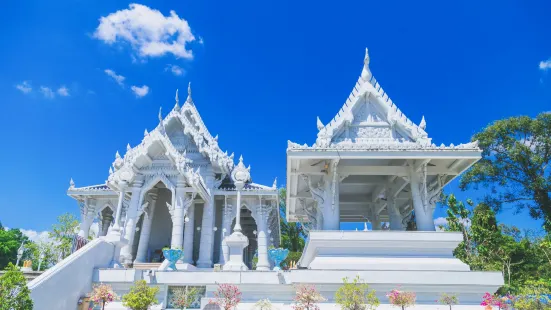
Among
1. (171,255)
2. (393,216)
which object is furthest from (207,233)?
(393,216)

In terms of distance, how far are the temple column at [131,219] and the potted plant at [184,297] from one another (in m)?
7.55

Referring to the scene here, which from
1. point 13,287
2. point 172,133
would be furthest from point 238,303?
point 172,133

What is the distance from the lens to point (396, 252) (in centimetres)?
970

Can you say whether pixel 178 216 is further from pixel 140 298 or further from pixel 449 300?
pixel 449 300

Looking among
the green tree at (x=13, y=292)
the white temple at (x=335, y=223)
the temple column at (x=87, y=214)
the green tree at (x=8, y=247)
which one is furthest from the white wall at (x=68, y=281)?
the green tree at (x=8, y=247)

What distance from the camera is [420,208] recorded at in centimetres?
1066

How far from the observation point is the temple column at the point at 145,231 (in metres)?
17.4

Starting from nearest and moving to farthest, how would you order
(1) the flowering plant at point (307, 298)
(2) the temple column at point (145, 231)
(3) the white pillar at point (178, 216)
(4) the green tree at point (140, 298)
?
(4) the green tree at point (140, 298)
(1) the flowering plant at point (307, 298)
(3) the white pillar at point (178, 216)
(2) the temple column at point (145, 231)

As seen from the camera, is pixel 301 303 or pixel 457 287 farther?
pixel 457 287

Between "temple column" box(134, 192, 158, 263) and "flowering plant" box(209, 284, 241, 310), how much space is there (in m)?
9.93

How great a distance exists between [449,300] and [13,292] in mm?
8486

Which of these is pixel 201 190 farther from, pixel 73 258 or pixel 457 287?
pixel 457 287

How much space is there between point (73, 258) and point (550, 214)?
26866mm

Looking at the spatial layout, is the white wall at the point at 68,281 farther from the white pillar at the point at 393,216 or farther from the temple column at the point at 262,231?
the temple column at the point at 262,231
